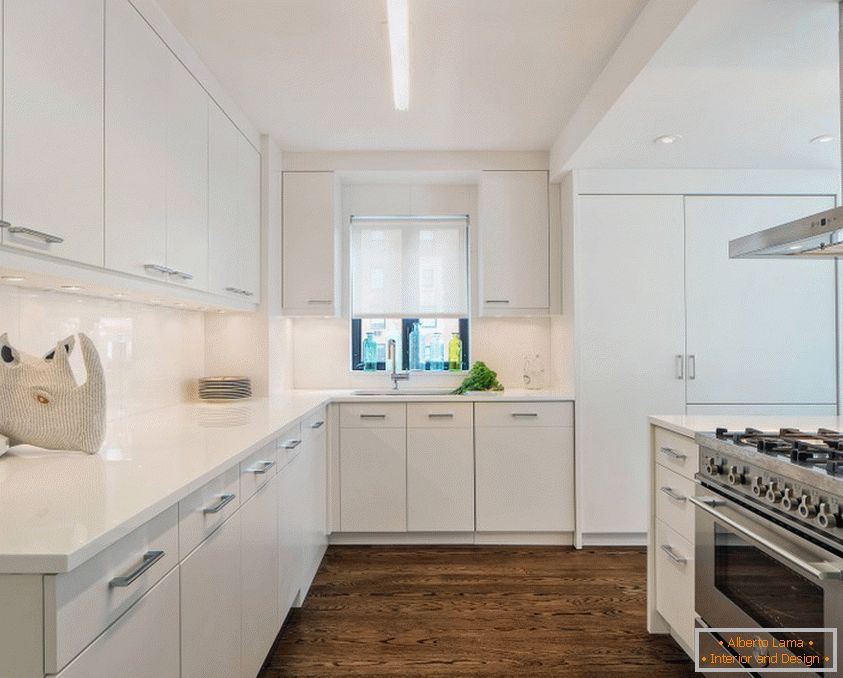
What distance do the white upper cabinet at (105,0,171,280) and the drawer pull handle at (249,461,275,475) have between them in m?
0.77

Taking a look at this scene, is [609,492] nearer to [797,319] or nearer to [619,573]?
[619,573]

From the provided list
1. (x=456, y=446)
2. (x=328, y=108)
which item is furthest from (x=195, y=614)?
(x=328, y=108)

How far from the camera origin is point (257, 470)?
6.43 feet

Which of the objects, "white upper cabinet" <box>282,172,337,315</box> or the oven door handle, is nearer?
the oven door handle

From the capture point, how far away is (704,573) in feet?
6.44

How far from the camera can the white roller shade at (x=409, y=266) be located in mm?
4293

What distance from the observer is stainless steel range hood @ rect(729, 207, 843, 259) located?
5.69 feet

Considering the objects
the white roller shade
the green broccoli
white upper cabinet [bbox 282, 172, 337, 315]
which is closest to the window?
the white roller shade

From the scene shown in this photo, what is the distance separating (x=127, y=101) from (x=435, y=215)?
2545mm

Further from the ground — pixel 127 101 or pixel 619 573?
pixel 127 101

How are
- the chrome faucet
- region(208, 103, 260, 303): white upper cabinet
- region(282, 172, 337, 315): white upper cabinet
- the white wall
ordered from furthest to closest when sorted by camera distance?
1. the chrome faucet
2. region(282, 172, 337, 315): white upper cabinet
3. region(208, 103, 260, 303): white upper cabinet
4. the white wall

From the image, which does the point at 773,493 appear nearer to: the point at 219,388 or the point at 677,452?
the point at 677,452

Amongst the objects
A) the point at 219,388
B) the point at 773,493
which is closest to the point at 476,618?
the point at 773,493

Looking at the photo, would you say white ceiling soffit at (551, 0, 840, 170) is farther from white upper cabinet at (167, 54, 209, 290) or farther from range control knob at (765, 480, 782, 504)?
white upper cabinet at (167, 54, 209, 290)
